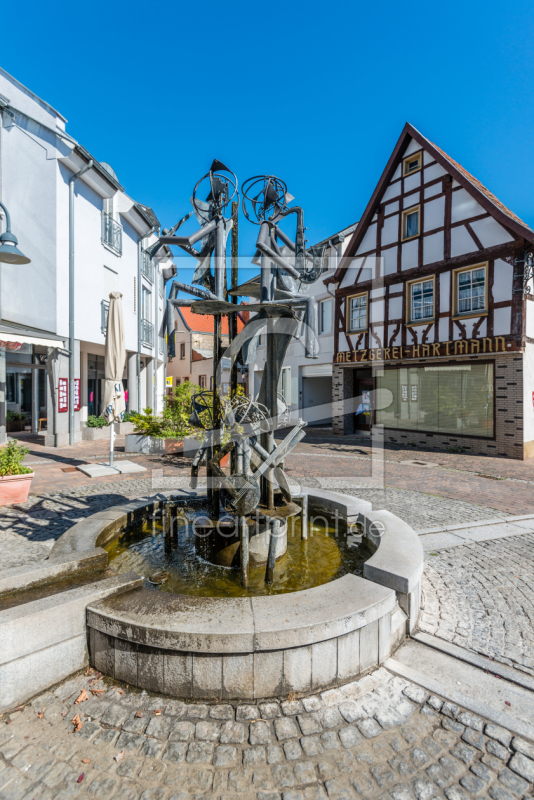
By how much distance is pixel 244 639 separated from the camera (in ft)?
7.59

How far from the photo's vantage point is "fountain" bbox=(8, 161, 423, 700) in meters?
2.38

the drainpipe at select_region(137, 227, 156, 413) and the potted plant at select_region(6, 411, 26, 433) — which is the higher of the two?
the drainpipe at select_region(137, 227, 156, 413)

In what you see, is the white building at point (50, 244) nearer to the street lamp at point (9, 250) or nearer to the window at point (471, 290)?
the street lamp at point (9, 250)

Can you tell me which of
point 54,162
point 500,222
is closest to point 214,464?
point 500,222

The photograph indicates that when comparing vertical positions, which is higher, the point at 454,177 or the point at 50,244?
the point at 454,177

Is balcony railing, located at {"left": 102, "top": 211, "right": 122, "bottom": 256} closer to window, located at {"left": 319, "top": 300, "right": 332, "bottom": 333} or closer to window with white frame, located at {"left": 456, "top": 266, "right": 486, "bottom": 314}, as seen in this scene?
window, located at {"left": 319, "top": 300, "right": 332, "bottom": 333}

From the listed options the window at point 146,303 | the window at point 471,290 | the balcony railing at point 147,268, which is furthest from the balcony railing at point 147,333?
the window at point 471,290

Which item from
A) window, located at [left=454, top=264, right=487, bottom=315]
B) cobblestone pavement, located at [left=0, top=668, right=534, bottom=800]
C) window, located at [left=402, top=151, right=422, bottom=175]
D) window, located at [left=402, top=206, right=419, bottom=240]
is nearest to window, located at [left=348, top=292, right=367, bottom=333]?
window, located at [left=402, top=206, right=419, bottom=240]

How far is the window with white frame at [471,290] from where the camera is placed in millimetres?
12656

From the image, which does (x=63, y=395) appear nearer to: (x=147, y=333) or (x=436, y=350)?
(x=147, y=333)

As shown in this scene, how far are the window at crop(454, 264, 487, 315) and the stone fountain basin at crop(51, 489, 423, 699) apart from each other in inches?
483

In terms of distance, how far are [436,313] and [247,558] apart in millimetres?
12603

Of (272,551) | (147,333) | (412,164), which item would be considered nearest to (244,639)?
(272,551)

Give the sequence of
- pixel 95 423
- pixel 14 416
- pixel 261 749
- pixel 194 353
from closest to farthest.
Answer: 1. pixel 261 749
2. pixel 95 423
3. pixel 14 416
4. pixel 194 353
